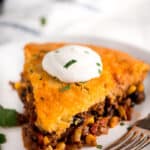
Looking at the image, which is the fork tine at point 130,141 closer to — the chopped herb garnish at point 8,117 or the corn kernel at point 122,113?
the corn kernel at point 122,113

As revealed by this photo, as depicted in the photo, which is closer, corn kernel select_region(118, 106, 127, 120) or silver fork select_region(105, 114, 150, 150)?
silver fork select_region(105, 114, 150, 150)

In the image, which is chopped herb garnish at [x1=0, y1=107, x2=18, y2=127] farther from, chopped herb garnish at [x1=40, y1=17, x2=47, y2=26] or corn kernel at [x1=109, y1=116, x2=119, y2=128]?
chopped herb garnish at [x1=40, y1=17, x2=47, y2=26]

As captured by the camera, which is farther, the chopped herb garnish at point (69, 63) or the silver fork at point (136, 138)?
the chopped herb garnish at point (69, 63)

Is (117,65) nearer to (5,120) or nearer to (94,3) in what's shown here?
(5,120)

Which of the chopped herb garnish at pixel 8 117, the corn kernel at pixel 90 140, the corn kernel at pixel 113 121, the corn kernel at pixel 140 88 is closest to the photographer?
the corn kernel at pixel 90 140

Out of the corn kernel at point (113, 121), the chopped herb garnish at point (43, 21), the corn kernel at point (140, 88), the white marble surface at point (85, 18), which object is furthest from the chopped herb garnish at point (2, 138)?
the chopped herb garnish at point (43, 21)

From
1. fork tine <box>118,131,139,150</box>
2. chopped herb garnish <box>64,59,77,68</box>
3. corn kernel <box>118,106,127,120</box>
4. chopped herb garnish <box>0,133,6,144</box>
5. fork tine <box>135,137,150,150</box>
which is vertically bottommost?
fork tine <box>135,137,150,150</box>

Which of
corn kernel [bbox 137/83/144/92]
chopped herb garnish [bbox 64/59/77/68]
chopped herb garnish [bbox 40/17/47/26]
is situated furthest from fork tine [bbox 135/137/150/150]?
chopped herb garnish [bbox 40/17/47/26]
